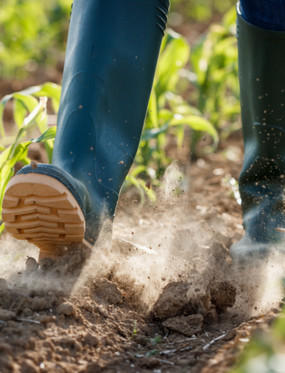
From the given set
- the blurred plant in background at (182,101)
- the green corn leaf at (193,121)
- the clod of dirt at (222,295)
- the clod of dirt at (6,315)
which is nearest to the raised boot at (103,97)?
the clod of dirt at (6,315)

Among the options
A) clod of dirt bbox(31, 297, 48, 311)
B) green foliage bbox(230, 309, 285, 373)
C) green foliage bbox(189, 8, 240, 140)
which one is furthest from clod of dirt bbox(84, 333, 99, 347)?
green foliage bbox(189, 8, 240, 140)

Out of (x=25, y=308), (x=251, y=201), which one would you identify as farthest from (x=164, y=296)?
(x=251, y=201)

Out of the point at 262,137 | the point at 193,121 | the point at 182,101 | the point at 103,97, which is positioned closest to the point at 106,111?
the point at 103,97

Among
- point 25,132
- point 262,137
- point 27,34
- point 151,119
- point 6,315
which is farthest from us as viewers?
point 27,34

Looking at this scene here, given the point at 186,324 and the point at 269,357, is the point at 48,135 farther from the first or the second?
the point at 269,357

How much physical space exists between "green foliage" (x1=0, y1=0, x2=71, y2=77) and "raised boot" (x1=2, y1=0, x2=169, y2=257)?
330 centimetres

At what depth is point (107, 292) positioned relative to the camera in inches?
60.9

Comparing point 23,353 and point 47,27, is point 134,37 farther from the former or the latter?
point 47,27

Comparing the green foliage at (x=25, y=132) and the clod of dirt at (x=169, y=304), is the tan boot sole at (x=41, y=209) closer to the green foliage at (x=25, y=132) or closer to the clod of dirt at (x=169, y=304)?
the clod of dirt at (x=169, y=304)

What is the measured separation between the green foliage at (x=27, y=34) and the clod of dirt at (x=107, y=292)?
11.8ft

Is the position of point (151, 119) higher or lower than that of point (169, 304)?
higher

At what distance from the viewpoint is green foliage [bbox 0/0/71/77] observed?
16.4 feet

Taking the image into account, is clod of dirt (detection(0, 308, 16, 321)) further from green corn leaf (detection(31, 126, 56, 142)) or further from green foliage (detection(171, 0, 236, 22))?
green foliage (detection(171, 0, 236, 22))

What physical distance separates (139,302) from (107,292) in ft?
0.33
